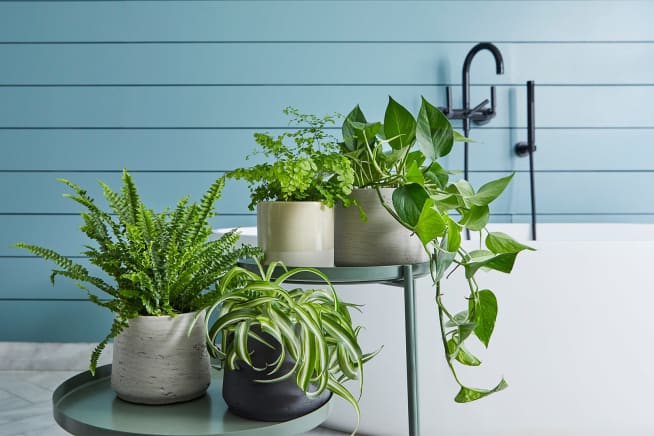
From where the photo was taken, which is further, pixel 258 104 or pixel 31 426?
pixel 258 104

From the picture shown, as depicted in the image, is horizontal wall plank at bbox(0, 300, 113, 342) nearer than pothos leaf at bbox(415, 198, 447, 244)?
No

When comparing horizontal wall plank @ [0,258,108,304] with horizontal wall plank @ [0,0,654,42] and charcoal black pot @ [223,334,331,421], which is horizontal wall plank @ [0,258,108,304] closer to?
horizontal wall plank @ [0,0,654,42]

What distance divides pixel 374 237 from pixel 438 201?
5.2 inches

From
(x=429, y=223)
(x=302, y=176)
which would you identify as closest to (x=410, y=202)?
(x=429, y=223)

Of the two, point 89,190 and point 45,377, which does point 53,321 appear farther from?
point 89,190

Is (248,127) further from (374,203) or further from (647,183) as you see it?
(647,183)

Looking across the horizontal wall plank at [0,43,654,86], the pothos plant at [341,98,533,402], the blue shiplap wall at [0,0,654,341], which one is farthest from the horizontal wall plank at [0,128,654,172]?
the pothos plant at [341,98,533,402]

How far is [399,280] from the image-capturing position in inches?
35.5

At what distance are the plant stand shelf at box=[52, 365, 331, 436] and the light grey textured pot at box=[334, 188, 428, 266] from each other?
27 cm

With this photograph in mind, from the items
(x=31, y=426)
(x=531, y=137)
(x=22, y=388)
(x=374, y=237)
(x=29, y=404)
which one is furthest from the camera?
(x=531, y=137)

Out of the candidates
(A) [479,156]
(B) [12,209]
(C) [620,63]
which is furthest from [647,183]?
(B) [12,209]

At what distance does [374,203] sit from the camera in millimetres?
951

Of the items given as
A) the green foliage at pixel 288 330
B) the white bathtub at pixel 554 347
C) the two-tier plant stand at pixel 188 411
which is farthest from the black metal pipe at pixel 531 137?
the green foliage at pixel 288 330

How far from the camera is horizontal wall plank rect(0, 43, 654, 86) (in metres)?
2.33
